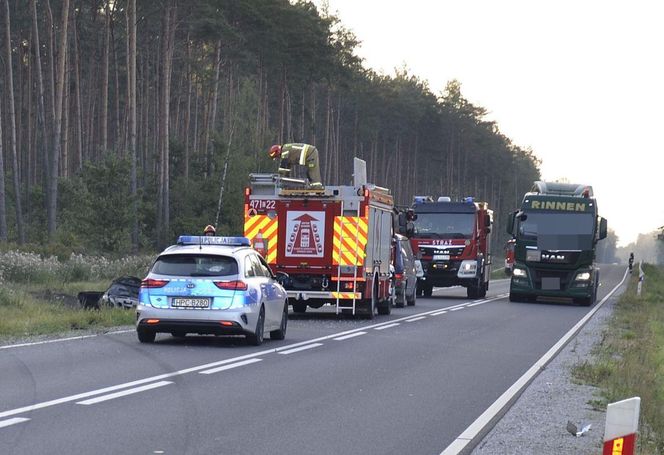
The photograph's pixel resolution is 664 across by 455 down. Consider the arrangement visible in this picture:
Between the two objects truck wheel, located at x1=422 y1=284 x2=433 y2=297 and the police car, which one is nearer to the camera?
the police car

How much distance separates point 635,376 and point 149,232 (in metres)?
45.4

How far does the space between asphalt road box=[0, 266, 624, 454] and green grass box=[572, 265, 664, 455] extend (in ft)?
3.59

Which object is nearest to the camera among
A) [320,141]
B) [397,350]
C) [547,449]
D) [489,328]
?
[547,449]

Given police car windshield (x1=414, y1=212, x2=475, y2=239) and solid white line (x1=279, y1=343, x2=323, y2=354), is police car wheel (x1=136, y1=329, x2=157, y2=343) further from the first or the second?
police car windshield (x1=414, y1=212, x2=475, y2=239)

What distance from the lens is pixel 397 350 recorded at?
19.0 metres

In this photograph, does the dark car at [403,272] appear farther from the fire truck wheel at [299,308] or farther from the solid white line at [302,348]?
the solid white line at [302,348]

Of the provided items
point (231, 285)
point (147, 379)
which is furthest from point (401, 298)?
point (147, 379)

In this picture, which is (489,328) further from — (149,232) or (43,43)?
(43,43)

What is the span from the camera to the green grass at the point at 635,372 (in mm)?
11312

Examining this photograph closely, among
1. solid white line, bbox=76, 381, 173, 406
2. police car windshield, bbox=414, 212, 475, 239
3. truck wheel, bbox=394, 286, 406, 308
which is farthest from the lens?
police car windshield, bbox=414, 212, 475, 239

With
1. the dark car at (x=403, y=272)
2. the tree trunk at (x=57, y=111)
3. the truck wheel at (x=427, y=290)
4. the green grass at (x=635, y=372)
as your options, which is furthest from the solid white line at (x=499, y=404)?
the tree trunk at (x=57, y=111)

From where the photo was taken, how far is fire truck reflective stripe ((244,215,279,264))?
25969 millimetres

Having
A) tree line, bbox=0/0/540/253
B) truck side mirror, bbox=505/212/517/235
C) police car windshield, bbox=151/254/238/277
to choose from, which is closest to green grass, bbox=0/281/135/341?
police car windshield, bbox=151/254/238/277

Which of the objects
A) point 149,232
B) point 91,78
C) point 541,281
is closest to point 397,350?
point 541,281
